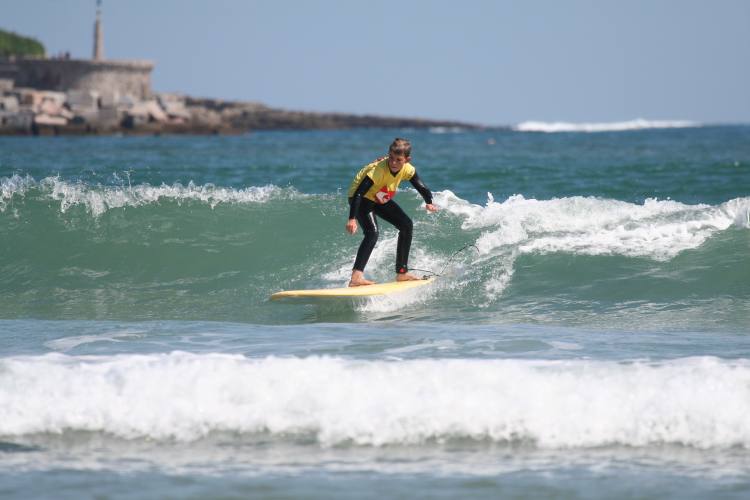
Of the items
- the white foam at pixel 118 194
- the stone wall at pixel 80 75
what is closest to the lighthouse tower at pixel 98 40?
the stone wall at pixel 80 75

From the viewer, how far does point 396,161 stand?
9.04m

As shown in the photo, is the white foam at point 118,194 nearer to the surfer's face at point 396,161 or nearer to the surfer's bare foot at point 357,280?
the surfer's bare foot at point 357,280

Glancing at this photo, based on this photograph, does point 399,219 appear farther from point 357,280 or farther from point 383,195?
point 357,280

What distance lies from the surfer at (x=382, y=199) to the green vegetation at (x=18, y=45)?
329 feet

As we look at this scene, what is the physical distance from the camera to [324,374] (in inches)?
258

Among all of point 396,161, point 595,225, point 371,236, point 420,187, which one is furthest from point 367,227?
point 595,225

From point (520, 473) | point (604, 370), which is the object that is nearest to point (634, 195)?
point (604, 370)

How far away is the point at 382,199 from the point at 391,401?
3.41m

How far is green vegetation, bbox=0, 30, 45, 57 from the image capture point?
4107 inches

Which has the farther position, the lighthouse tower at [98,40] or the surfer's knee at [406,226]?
the lighthouse tower at [98,40]

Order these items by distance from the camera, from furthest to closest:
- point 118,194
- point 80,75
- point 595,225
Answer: point 80,75 < point 118,194 < point 595,225

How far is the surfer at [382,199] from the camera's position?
30.0 ft

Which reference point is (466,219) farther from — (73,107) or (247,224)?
(73,107)

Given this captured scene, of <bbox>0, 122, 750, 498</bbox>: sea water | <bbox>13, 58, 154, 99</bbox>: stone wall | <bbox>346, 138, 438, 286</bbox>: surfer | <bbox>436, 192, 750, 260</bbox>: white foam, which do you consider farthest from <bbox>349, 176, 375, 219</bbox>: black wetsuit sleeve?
<bbox>13, 58, 154, 99</bbox>: stone wall
